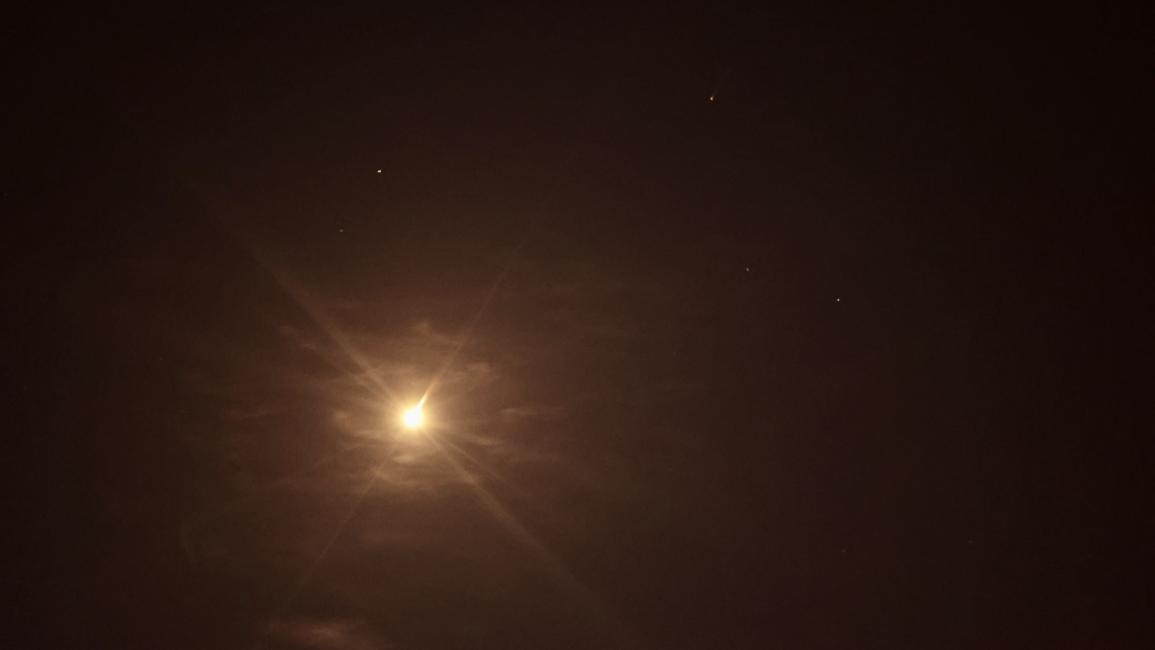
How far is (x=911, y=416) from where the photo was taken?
2193mm

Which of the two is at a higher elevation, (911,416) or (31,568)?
(31,568)

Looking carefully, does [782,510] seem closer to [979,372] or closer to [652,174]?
[979,372]

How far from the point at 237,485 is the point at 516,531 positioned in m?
0.57

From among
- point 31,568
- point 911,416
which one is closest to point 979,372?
point 911,416

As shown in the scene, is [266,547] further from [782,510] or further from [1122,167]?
[1122,167]

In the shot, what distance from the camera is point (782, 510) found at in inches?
86.0

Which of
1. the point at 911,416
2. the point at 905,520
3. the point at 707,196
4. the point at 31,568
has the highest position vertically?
the point at 707,196

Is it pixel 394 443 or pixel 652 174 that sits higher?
pixel 652 174

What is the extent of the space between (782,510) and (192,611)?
120 cm

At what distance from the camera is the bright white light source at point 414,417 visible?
Answer: 2.17m

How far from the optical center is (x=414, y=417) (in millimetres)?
2174

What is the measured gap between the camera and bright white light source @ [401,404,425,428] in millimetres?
2168

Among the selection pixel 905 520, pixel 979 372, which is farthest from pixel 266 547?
pixel 979 372

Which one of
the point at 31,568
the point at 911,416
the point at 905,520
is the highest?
the point at 31,568
